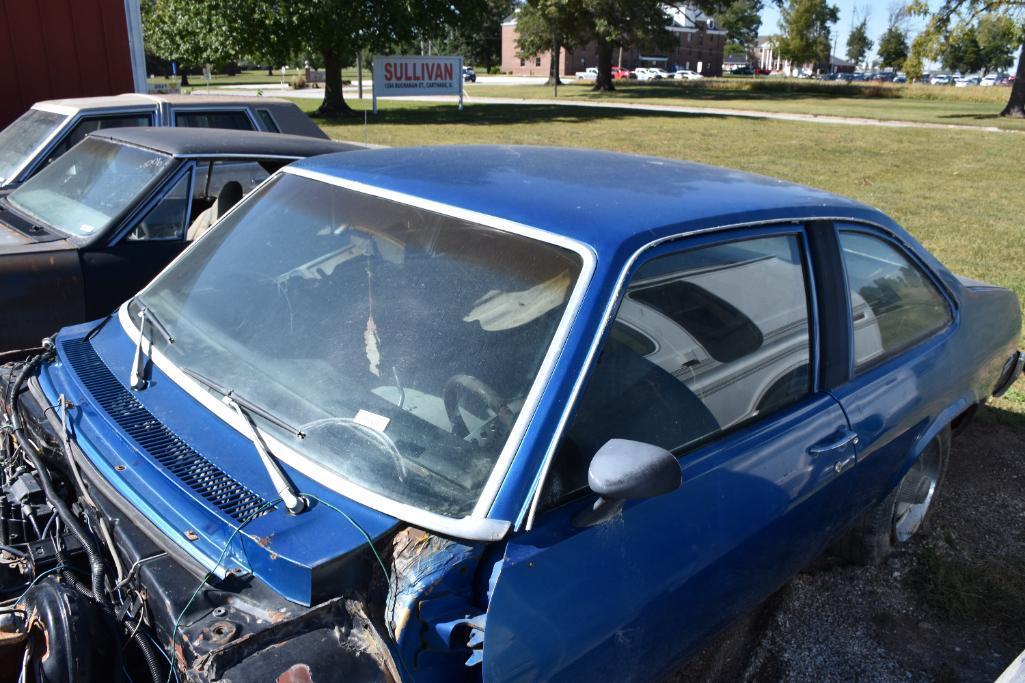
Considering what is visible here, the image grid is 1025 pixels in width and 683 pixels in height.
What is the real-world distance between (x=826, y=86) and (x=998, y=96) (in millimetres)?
9597

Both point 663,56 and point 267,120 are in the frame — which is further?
point 663,56

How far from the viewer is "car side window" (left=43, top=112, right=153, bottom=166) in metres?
7.12

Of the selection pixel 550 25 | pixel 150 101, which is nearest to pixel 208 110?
pixel 150 101

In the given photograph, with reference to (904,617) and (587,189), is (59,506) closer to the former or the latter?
(587,189)

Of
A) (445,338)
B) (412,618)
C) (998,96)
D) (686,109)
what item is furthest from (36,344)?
(998,96)

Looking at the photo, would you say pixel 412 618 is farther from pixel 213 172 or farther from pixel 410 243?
pixel 213 172

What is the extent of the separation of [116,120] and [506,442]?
22.6ft

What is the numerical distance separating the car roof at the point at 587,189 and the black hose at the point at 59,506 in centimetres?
121

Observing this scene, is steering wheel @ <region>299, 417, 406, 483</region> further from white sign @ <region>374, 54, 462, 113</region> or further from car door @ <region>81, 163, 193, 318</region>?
white sign @ <region>374, 54, 462, 113</region>

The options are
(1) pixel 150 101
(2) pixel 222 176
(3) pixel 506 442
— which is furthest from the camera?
(1) pixel 150 101

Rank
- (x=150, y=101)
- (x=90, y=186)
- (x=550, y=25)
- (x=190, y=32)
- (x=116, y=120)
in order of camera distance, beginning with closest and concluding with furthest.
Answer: (x=90, y=186) < (x=116, y=120) < (x=150, y=101) < (x=190, y=32) < (x=550, y=25)

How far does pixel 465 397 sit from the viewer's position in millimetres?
2066

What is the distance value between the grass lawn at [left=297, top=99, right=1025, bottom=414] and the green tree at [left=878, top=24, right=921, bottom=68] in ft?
255

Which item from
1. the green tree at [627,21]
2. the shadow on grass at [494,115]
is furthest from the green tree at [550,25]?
A: the shadow on grass at [494,115]
